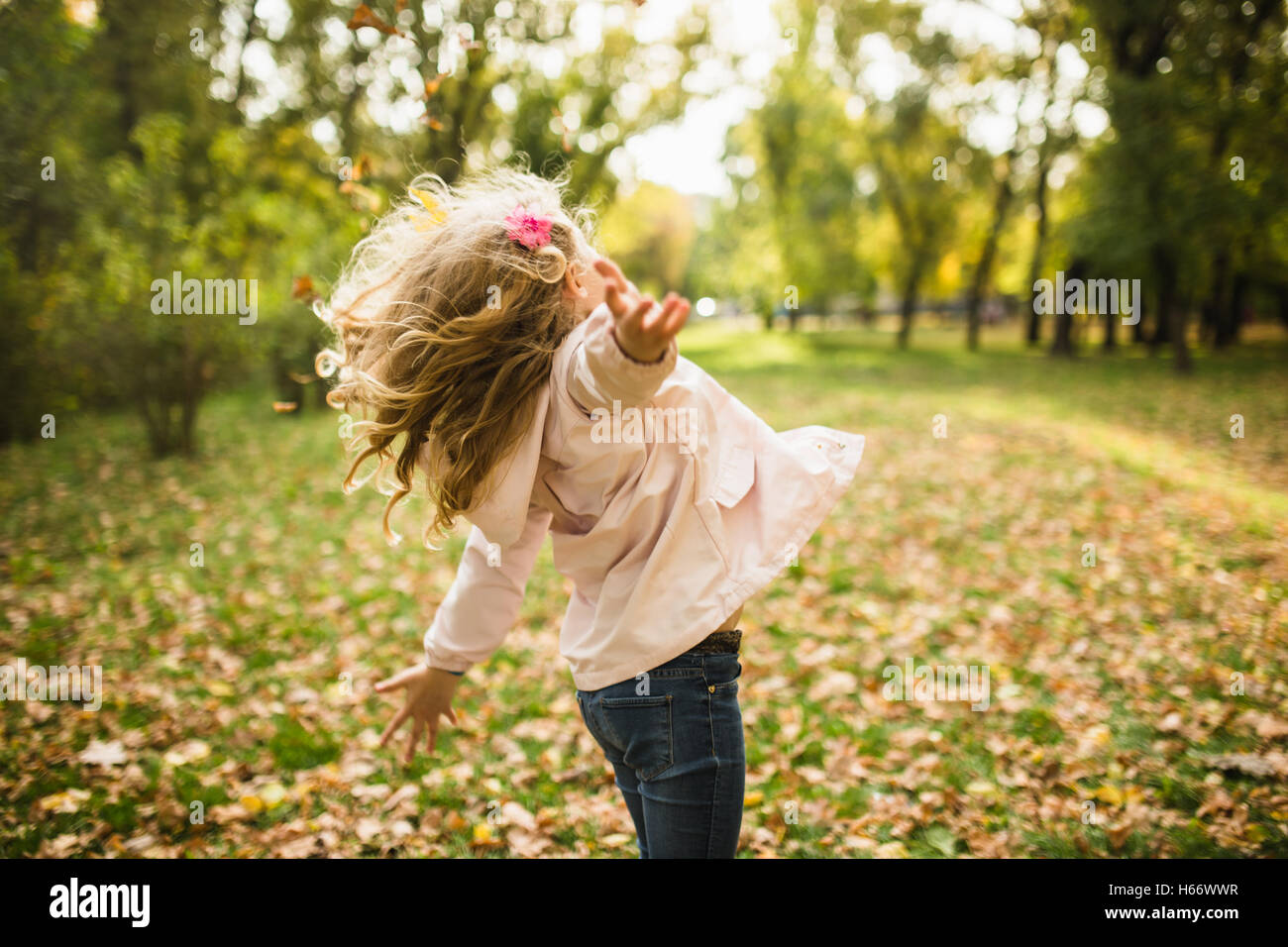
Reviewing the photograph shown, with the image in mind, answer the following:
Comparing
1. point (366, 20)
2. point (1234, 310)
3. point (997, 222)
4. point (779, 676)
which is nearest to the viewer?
point (366, 20)

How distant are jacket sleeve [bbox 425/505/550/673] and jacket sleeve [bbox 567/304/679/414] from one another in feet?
1.51

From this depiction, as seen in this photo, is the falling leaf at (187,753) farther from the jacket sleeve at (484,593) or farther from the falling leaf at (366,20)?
the falling leaf at (366,20)

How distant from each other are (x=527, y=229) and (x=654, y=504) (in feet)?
2.01

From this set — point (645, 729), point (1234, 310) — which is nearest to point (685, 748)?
point (645, 729)

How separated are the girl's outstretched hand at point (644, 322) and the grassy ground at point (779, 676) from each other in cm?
269

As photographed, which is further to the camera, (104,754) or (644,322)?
(104,754)

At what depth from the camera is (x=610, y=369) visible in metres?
1.31

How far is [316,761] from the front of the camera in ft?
12.9

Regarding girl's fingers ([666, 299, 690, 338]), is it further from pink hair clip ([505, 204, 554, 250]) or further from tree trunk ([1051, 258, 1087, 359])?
tree trunk ([1051, 258, 1087, 359])

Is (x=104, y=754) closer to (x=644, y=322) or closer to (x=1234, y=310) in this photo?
(x=644, y=322)

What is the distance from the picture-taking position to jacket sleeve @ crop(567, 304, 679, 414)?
4.26 feet

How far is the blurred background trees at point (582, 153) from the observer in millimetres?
9352

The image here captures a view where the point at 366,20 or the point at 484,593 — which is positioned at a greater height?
the point at 366,20

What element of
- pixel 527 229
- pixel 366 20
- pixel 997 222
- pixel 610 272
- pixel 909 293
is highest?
pixel 997 222
